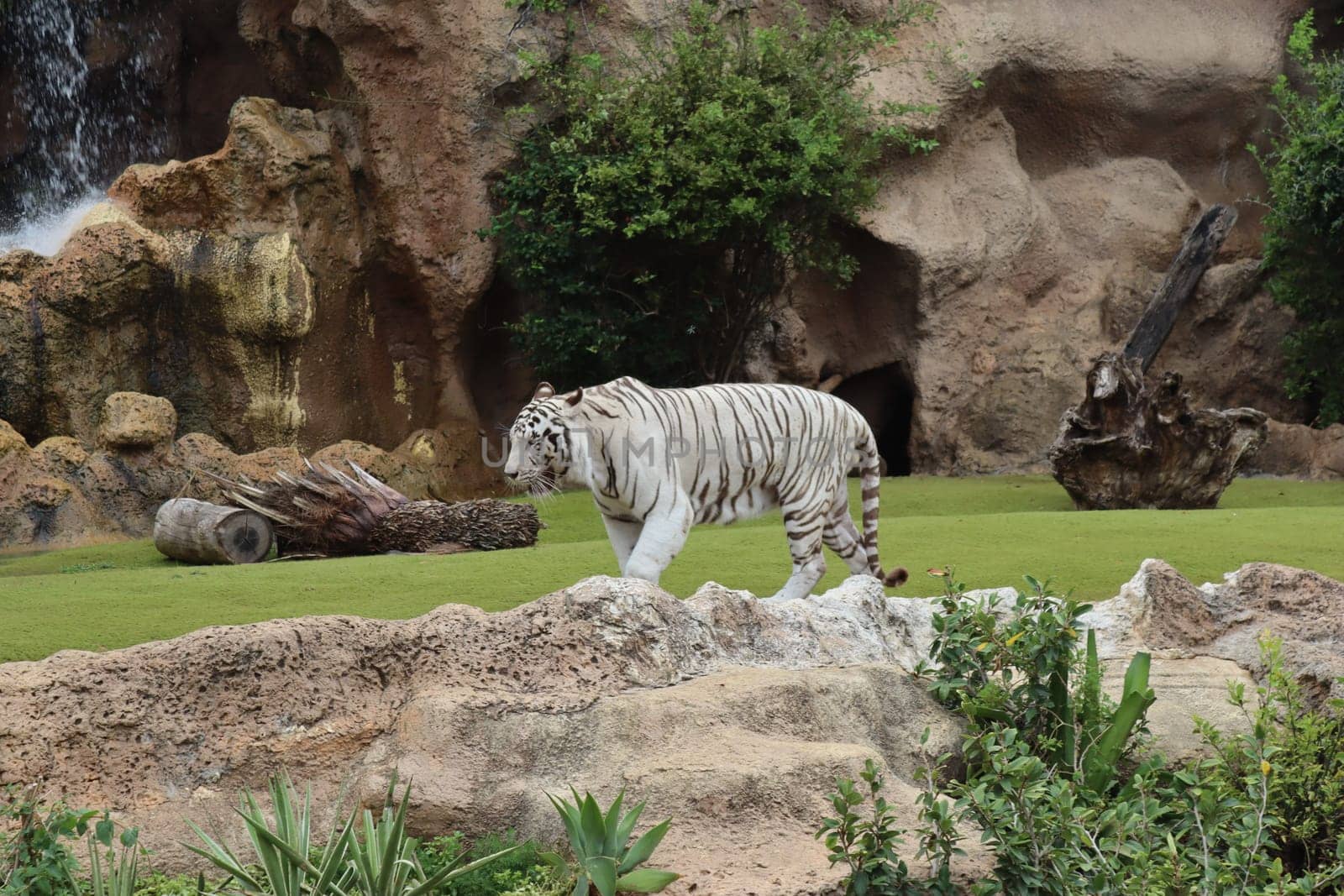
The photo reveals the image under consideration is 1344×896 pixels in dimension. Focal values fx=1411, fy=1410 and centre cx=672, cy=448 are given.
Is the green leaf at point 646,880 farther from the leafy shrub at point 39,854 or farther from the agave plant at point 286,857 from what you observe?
the leafy shrub at point 39,854

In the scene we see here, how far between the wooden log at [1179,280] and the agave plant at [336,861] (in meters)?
11.4

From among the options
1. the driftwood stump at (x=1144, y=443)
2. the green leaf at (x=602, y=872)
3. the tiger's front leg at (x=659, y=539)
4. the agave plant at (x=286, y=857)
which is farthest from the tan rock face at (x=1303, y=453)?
the agave plant at (x=286, y=857)

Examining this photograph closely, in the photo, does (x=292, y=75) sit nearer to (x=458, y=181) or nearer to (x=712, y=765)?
(x=458, y=181)

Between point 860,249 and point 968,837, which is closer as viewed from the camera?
point 968,837

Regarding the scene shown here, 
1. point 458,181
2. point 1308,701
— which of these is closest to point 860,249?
point 458,181

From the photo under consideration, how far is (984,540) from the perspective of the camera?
26.2 ft

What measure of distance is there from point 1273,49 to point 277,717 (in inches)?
549

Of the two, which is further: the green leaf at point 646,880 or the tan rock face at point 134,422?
the tan rock face at point 134,422

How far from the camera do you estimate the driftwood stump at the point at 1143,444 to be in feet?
34.8

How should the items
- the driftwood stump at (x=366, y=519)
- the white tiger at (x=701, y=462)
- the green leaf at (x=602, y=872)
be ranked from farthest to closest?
the driftwood stump at (x=366, y=519), the white tiger at (x=701, y=462), the green leaf at (x=602, y=872)

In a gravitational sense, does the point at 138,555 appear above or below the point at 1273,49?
below

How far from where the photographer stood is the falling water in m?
13.6

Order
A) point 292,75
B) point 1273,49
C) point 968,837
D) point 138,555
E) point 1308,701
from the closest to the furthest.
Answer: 1. point 968,837
2. point 1308,701
3. point 138,555
4. point 292,75
5. point 1273,49

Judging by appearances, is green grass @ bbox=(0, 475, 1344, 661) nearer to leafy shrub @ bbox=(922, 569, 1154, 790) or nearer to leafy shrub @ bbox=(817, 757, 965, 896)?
leafy shrub @ bbox=(922, 569, 1154, 790)
